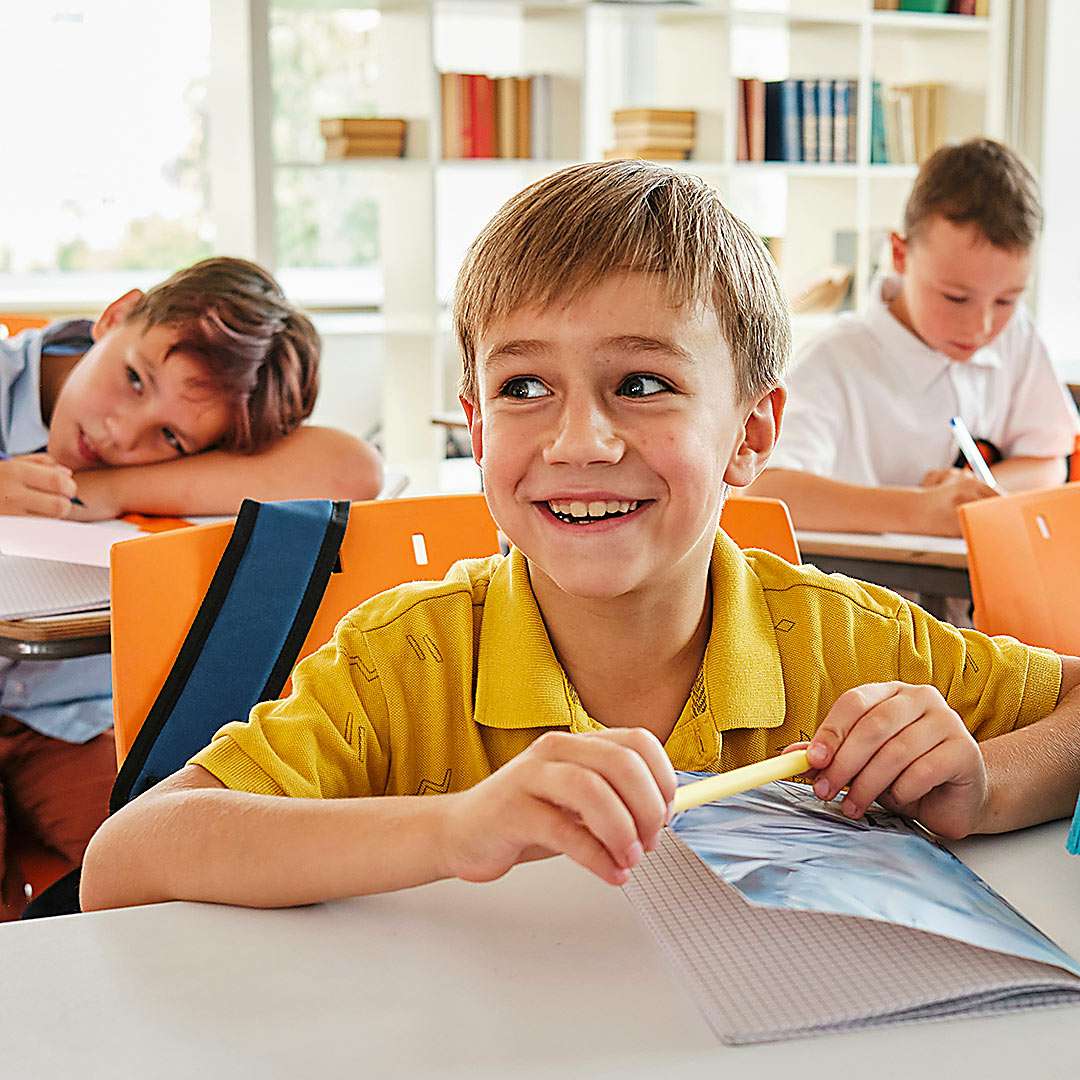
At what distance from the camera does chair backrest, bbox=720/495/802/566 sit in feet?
4.54

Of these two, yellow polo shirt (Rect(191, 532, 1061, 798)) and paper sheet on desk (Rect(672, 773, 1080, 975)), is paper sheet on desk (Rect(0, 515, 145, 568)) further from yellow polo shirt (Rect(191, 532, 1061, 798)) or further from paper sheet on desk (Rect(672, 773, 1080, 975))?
paper sheet on desk (Rect(672, 773, 1080, 975))

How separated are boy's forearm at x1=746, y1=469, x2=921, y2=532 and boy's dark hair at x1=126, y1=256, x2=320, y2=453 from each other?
2.60 ft

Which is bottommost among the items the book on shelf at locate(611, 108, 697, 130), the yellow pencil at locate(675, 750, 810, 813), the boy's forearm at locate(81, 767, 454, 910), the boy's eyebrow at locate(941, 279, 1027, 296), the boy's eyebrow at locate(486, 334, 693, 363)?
the boy's forearm at locate(81, 767, 454, 910)

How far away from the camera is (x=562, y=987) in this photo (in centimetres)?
67

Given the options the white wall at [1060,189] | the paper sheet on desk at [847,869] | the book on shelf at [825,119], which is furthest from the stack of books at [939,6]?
the paper sheet on desk at [847,869]

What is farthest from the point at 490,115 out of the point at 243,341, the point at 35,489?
the point at 35,489

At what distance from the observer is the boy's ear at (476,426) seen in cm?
104

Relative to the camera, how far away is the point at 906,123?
4844mm

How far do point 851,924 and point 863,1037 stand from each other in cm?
10

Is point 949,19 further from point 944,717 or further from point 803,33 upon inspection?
point 944,717

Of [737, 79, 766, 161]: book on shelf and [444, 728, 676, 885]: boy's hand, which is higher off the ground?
[737, 79, 766, 161]: book on shelf

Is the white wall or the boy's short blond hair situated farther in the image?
the white wall

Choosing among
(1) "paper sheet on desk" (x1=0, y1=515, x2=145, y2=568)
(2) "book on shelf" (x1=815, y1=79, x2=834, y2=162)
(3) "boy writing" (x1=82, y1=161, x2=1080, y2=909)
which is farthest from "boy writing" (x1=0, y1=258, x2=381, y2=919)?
(2) "book on shelf" (x1=815, y1=79, x2=834, y2=162)

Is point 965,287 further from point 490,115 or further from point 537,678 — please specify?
point 490,115
